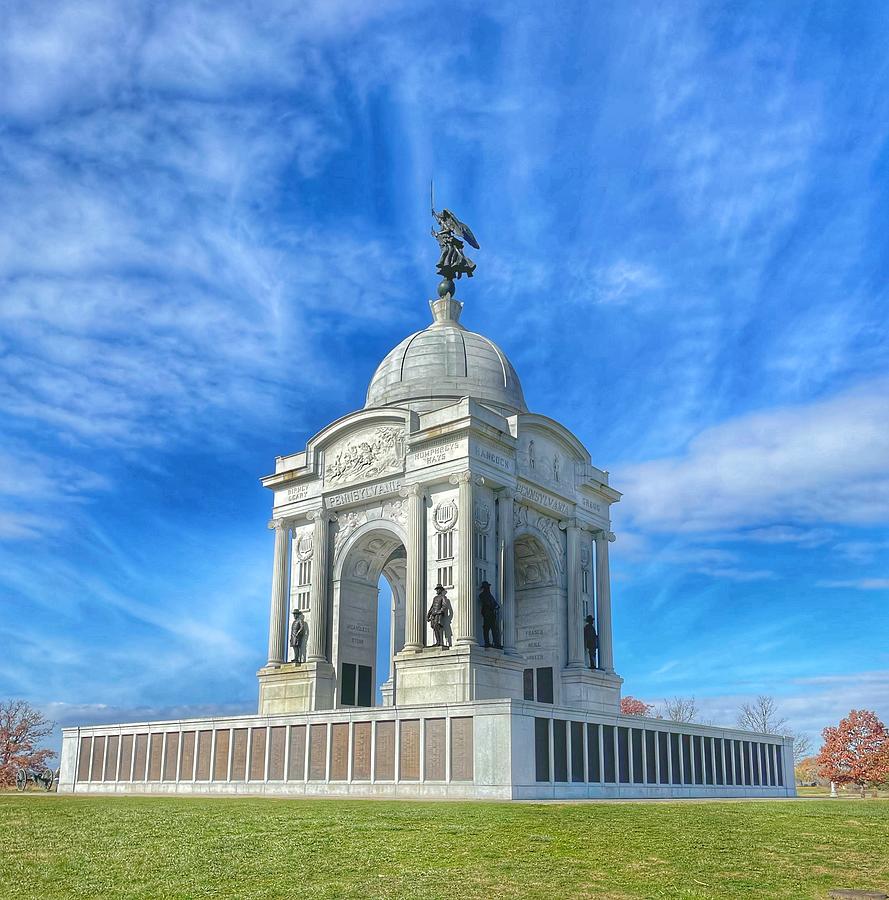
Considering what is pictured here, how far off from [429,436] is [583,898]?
31867mm

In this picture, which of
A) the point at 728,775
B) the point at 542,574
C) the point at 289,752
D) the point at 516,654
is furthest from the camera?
the point at 542,574

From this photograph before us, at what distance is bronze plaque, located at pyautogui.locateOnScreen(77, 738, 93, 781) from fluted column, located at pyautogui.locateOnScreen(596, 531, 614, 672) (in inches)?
993

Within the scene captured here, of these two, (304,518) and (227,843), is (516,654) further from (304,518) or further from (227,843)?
(227,843)

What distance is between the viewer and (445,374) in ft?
162

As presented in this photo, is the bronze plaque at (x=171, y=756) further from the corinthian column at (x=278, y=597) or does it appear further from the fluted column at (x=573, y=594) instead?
the fluted column at (x=573, y=594)

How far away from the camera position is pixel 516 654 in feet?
135

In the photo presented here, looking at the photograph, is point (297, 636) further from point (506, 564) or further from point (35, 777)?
point (35, 777)

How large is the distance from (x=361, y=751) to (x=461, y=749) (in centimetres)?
474

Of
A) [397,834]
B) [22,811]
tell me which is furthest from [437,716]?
[397,834]

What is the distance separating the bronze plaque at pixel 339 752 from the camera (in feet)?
119

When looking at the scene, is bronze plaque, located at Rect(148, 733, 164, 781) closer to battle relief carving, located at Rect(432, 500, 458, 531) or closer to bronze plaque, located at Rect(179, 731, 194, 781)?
bronze plaque, located at Rect(179, 731, 194, 781)

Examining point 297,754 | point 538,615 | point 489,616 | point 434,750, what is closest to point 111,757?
point 297,754

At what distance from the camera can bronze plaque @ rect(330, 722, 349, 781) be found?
36.3 metres

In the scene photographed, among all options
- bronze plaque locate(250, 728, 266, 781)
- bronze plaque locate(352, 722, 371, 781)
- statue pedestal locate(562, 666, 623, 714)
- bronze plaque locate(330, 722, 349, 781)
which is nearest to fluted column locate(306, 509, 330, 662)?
bronze plaque locate(250, 728, 266, 781)
